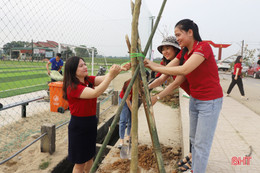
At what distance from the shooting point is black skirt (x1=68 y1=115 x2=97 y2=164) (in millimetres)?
1977

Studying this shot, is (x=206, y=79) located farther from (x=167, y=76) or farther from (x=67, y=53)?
(x=67, y=53)

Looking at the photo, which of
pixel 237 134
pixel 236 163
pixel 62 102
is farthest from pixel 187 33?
pixel 62 102

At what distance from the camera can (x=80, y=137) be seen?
1985mm

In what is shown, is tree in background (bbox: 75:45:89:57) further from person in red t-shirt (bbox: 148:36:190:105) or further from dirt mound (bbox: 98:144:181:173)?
person in red t-shirt (bbox: 148:36:190:105)

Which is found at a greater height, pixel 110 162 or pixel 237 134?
pixel 237 134

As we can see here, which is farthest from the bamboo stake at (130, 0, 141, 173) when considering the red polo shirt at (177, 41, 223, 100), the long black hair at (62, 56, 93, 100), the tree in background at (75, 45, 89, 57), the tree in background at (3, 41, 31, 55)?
the tree in background at (75, 45, 89, 57)

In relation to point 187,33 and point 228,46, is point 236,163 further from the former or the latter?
point 228,46

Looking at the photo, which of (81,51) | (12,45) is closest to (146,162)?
(12,45)

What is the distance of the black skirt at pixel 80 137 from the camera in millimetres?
1977

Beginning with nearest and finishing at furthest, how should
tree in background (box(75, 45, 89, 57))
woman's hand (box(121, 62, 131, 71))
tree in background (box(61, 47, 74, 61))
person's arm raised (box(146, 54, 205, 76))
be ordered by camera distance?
person's arm raised (box(146, 54, 205, 76))
woman's hand (box(121, 62, 131, 71))
tree in background (box(61, 47, 74, 61))
tree in background (box(75, 45, 89, 57))

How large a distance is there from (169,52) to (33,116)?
4.06 metres

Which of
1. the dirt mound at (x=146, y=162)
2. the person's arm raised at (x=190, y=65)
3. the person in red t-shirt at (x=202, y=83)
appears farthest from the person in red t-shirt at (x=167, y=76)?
the dirt mound at (x=146, y=162)

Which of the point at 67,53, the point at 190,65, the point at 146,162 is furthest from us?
the point at 67,53

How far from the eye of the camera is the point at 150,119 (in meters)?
1.53
